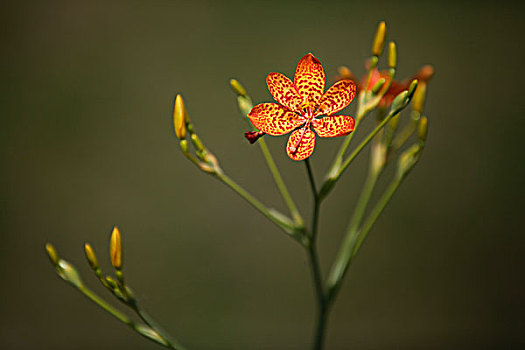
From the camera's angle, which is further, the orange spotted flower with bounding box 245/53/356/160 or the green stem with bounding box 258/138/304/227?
the green stem with bounding box 258/138/304/227

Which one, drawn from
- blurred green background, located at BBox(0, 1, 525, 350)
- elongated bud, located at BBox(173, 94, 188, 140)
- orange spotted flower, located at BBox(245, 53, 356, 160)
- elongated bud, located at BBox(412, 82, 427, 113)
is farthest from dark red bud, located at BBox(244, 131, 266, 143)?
blurred green background, located at BBox(0, 1, 525, 350)

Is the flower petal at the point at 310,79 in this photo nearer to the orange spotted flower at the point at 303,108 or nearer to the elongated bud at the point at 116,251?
the orange spotted flower at the point at 303,108

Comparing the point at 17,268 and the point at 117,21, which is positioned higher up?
the point at 117,21

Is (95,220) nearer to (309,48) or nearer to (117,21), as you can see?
(117,21)

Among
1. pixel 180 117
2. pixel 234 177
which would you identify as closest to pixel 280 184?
pixel 180 117

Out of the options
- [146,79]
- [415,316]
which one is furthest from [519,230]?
[146,79]

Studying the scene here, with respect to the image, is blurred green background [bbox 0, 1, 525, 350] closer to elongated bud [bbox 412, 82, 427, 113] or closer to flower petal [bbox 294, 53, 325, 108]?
elongated bud [bbox 412, 82, 427, 113]
